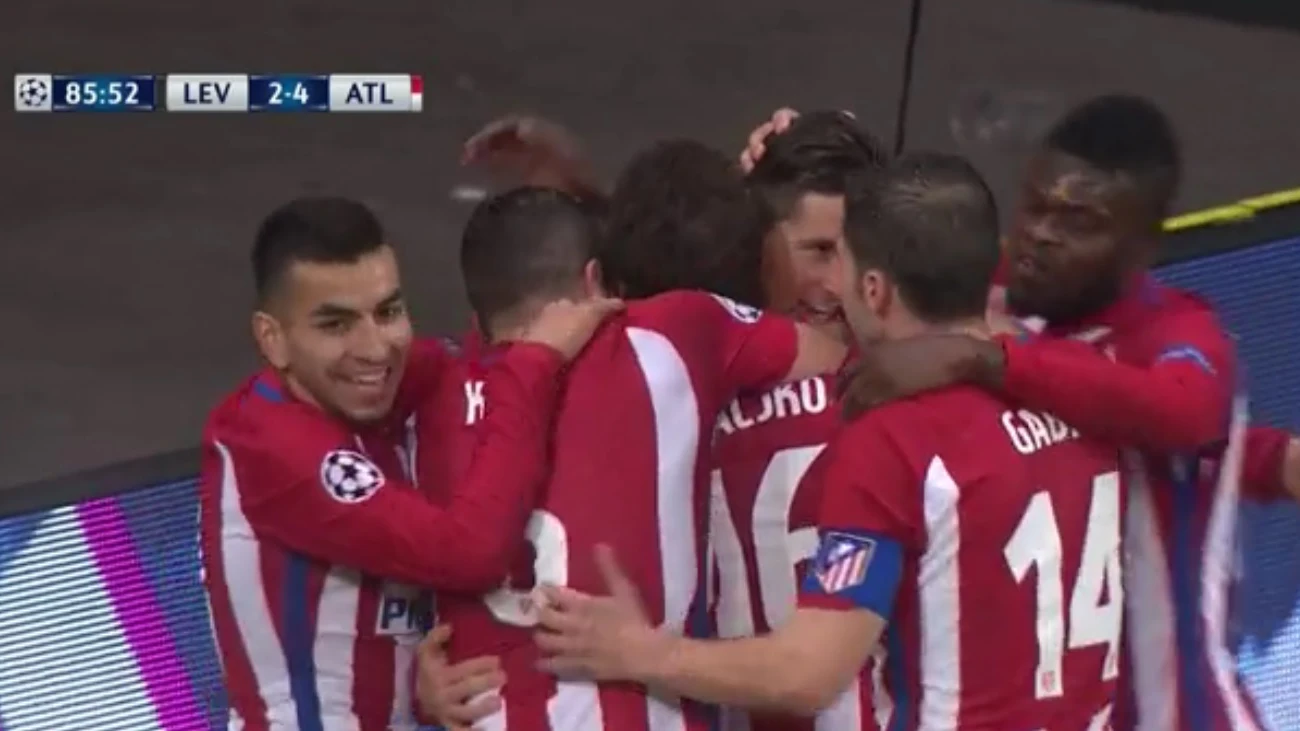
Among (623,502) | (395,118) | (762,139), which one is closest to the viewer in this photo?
(623,502)

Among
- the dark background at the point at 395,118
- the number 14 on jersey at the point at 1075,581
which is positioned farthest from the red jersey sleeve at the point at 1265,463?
the dark background at the point at 395,118

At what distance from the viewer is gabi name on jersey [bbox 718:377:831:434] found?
289cm

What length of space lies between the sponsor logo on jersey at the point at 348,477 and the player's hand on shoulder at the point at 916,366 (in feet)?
1.96

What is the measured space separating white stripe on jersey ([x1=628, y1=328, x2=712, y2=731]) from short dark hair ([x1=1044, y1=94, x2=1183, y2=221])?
603mm

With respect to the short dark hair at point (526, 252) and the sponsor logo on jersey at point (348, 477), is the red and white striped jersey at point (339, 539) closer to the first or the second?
the sponsor logo on jersey at point (348, 477)

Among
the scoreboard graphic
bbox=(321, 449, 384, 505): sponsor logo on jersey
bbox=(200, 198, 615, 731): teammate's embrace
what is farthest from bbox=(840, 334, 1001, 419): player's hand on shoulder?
the scoreboard graphic

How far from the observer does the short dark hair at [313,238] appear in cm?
291

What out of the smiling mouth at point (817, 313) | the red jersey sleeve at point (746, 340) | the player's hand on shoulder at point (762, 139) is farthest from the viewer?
the player's hand on shoulder at point (762, 139)

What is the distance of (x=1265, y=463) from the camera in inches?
115

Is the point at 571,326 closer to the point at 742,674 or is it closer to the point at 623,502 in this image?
the point at 623,502

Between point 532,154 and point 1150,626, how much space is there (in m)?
1.33

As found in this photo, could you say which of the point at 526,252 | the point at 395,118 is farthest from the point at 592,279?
the point at 395,118

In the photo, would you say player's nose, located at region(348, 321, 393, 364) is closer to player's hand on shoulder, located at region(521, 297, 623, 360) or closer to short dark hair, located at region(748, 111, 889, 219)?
player's hand on shoulder, located at region(521, 297, 623, 360)

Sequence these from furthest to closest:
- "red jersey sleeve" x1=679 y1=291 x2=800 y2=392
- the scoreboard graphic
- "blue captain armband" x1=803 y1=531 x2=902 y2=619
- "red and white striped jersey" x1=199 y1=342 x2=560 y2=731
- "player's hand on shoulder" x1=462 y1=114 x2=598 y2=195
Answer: the scoreboard graphic → "player's hand on shoulder" x1=462 y1=114 x2=598 y2=195 → "red jersey sleeve" x1=679 y1=291 x2=800 y2=392 → "red and white striped jersey" x1=199 y1=342 x2=560 y2=731 → "blue captain armband" x1=803 y1=531 x2=902 y2=619
